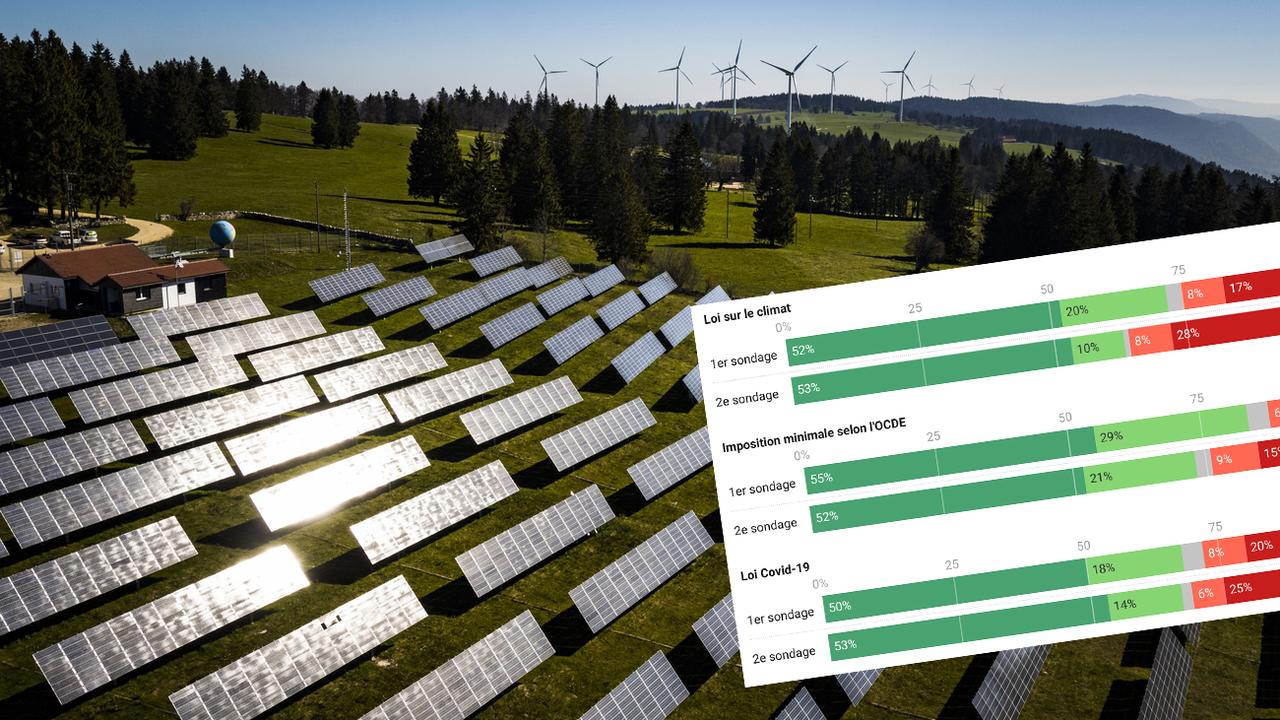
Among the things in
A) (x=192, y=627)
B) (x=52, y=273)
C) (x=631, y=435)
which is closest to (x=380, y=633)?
(x=192, y=627)

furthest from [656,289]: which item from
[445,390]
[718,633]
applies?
[718,633]

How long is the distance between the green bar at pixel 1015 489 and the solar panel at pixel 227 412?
→ 151 ft

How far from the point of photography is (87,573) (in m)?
35.8

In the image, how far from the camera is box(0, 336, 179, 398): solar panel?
161ft

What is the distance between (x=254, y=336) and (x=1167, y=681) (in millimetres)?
54577

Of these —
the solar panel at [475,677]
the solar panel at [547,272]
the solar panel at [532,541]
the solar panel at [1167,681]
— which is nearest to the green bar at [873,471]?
the solar panel at [475,677]

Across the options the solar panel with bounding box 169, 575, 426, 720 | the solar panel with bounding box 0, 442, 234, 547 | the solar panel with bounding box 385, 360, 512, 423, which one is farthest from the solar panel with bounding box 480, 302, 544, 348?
the solar panel with bounding box 169, 575, 426, 720

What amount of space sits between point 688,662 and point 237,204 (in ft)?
374

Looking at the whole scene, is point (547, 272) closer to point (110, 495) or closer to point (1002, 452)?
point (110, 495)

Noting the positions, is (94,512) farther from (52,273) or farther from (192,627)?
(52,273)

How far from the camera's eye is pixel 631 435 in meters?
56.8

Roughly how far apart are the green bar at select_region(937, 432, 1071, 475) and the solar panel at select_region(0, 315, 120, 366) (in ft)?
195

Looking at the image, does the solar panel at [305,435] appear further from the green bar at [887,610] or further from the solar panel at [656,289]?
the green bar at [887,610]

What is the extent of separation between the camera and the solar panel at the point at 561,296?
78394 mm
